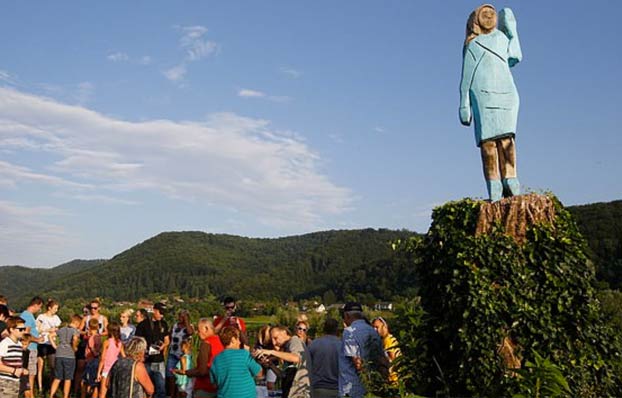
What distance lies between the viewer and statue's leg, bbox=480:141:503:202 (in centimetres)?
659

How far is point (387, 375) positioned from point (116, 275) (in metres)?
124

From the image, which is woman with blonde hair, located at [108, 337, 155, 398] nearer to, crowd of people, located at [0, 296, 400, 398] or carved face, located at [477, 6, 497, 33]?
crowd of people, located at [0, 296, 400, 398]

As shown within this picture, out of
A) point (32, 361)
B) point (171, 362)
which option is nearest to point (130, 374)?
point (171, 362)

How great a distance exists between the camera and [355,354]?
6.33 meters

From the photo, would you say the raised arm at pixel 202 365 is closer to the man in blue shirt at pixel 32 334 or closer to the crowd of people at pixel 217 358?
the crowd of people at pixel 217 358

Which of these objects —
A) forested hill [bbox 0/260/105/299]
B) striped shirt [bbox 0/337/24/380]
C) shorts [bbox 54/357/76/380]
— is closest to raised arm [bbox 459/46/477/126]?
striped shirt [bbox 0/337/24/380]

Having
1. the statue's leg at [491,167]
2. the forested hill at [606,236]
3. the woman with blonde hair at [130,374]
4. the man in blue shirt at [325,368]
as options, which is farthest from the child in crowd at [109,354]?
the forested hill at [606,236]

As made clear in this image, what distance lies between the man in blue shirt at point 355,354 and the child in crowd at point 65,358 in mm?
6023

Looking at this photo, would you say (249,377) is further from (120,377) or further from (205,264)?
(205,264)

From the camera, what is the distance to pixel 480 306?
5.51 m

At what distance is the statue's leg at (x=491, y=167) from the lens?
6.59m

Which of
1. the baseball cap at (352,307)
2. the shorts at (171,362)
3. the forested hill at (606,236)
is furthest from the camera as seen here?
the forested hill at (606,236)

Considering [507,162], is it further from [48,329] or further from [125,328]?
[48,329]

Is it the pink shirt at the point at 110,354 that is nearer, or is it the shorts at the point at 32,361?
the pink shirt at the point at 110,354
